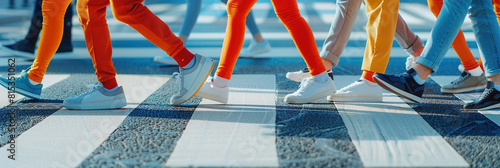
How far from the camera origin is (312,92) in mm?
3721

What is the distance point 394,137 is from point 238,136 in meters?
0.75

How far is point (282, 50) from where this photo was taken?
22.8ft

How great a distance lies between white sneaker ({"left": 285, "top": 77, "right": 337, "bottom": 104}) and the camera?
372 cm

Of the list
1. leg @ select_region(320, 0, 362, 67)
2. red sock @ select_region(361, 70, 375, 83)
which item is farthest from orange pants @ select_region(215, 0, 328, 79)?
leg @ select_region(320, 0, 362, 67)

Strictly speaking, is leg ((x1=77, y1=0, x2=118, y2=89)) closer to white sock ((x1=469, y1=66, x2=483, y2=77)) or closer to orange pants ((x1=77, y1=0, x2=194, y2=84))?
orange pants ((x1=77, y1=0, x2=194, y2=84))

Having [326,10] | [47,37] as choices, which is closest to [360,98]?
[47,37]

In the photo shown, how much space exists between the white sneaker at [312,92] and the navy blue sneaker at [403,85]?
324mm

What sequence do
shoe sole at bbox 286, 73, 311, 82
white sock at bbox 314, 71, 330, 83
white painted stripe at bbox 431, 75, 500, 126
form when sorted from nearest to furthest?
white painted stripe at bbox 431, 75, 500, 126 < white sock at bbox 314, 71, 330, 83 < shoe sole at bbox 286, 73, 311, 82

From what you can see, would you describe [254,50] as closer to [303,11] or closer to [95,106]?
[95,106]

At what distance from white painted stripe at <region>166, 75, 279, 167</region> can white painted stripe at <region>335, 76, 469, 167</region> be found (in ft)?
1.37

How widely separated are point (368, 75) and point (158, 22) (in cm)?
138

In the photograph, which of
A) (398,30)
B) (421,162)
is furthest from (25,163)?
(398,30)

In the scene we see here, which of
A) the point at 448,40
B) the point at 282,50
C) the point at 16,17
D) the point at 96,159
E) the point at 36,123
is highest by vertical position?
the point at 448,40

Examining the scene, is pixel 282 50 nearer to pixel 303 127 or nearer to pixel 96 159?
pixel 303 127
